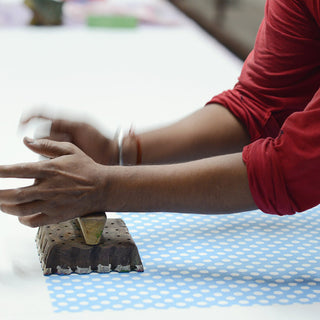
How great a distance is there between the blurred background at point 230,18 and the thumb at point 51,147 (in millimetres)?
2160

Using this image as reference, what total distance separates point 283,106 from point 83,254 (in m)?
0.56

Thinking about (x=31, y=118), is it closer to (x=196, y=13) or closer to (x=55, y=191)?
(x=55, y=191)

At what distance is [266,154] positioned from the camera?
1085 millimetres

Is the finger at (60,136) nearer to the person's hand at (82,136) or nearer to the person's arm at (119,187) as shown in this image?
the person's hand at (82,136)

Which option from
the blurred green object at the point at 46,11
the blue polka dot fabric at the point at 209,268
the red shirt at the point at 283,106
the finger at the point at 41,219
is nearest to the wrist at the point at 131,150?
the blue polka dot fabric at the point at 209,268

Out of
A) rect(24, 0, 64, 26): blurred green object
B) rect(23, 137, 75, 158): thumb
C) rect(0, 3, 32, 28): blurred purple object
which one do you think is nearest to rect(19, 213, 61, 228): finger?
rect(23, 137, 75, 158): thumb

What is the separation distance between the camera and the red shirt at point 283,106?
1.06m

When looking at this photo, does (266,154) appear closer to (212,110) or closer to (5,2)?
(212,110)

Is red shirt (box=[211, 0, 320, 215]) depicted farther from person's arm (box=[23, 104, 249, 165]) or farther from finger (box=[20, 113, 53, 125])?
finger (box=[20, 113, 53, 125])

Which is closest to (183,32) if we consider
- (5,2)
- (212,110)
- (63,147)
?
(5,2)

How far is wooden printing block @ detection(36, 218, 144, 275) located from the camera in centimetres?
112

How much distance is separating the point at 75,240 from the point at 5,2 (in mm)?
3149

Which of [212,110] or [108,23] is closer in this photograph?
[212,110]

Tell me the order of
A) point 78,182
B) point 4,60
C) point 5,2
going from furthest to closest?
1. point 5,2
2. point 4,60
3. point 78,182
